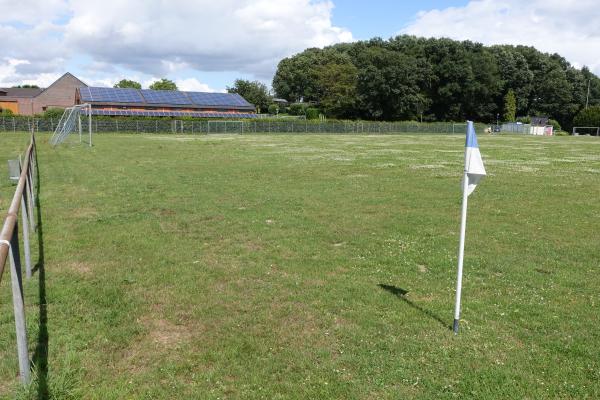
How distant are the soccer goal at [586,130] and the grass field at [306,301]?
8794cm

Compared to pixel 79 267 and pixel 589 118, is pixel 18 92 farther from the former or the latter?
pixel 589 118

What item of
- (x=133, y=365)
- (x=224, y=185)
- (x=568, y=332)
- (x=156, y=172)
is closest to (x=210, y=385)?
(x=133, y=365)

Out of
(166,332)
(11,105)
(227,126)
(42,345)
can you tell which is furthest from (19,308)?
(11,105)

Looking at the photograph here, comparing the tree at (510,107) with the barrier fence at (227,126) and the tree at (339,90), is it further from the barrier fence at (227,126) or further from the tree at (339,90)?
A: the tree at (339,90)

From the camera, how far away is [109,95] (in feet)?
251

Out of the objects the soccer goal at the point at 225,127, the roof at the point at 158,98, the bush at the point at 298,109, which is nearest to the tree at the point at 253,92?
the bush at the point at 298,109

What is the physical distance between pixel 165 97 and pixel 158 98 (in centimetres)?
128

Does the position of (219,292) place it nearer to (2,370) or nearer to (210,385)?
(210,385)

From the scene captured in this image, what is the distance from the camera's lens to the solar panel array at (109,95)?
7475 centimetres

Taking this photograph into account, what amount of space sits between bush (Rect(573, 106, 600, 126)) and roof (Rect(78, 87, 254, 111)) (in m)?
62.0

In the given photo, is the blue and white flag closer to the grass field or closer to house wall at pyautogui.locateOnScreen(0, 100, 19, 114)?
the grass field

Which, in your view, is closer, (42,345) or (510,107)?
(42,345)

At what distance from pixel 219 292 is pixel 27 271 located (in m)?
2.81

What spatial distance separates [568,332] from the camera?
5480mm
